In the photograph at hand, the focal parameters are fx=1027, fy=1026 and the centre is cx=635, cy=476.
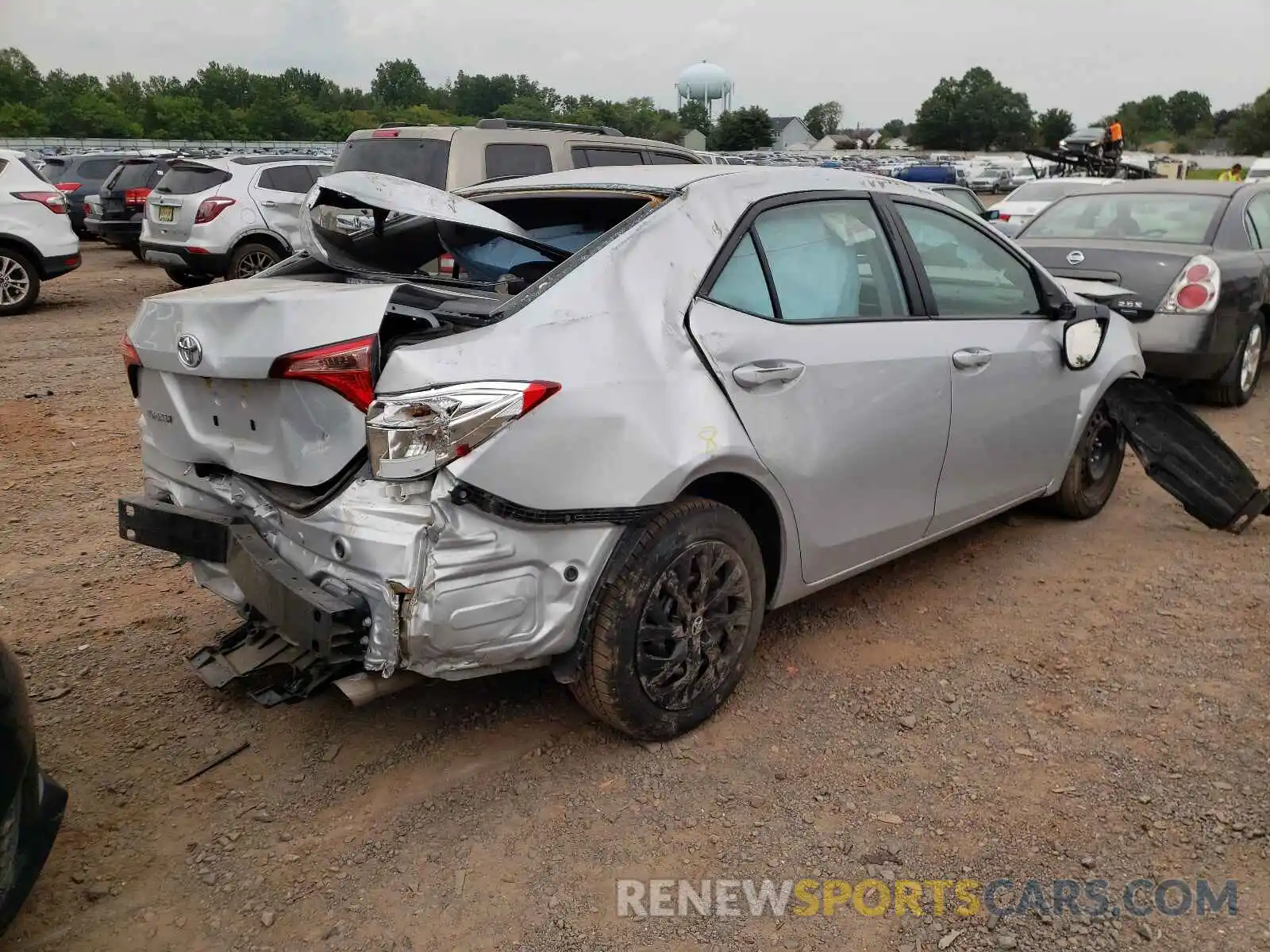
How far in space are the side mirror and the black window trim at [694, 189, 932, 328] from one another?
97 centimetres

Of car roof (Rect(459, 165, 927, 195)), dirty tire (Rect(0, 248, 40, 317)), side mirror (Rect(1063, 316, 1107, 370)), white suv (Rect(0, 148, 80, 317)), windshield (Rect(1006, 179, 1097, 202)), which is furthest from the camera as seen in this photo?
windshield (Rect(1006, 179, 1097, 202))

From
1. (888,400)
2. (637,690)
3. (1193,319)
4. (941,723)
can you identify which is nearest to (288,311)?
(637,690)

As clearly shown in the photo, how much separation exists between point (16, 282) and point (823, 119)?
115 meters

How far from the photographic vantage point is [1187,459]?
481 cm

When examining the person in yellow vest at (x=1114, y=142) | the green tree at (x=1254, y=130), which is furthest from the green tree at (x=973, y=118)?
the person in yellow vest at (x=1114, y=142)

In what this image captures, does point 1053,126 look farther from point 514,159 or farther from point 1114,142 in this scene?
point 514,159

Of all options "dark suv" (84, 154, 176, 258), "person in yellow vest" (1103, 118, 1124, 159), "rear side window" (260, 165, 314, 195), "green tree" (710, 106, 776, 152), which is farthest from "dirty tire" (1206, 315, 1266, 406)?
"green tree" (710, 106, 776, 152)

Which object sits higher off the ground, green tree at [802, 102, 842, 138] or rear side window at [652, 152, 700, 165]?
green tree at [802, 102, 842, 138]

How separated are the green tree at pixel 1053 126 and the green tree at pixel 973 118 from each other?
1.28 meters

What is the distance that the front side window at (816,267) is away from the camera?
317 centimetres

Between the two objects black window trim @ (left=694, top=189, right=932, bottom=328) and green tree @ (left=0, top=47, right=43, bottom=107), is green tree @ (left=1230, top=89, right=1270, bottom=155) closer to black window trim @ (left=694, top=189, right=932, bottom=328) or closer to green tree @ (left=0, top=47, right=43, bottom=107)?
green tree @ (left=0, top=47, right=43, bottom=107)

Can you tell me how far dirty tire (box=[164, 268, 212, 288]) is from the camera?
12453mm

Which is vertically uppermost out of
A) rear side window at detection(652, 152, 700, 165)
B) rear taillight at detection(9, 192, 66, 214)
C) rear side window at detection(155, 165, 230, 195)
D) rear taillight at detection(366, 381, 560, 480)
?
rear side window at detection(652, 152, 700, 165)

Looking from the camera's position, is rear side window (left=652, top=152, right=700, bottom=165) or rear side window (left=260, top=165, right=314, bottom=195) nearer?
rear side window (left=652, top=152, right=700, bottom=165)
